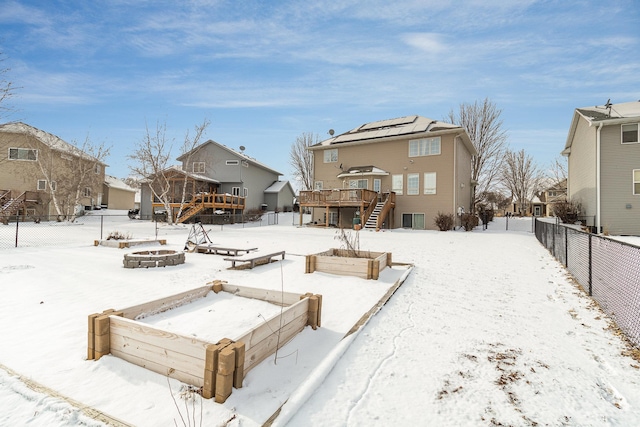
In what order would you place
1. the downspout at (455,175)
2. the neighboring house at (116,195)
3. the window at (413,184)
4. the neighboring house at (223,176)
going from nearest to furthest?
the downspout at (455,175) < the window at (413,184) < the neighboring house at (223,176) < the neighboring house at (116,195)

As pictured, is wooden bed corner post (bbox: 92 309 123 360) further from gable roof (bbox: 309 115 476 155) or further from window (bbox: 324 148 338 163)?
window (bbox: 324 148 338 163)

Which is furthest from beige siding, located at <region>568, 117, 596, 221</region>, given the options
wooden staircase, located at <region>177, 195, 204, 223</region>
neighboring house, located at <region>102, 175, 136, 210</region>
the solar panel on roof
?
neighboring house, located at <region>102, 175, 136, 210</region>

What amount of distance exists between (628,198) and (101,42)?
26872 mm

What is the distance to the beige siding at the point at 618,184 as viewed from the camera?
15141 mm

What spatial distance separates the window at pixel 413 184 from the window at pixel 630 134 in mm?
11173

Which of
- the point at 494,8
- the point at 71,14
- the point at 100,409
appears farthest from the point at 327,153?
the point at 100,409

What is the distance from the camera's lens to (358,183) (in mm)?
23594

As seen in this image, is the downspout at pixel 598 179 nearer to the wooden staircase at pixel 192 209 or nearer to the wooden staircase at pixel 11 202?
the wooden staircase at pixel 192 209

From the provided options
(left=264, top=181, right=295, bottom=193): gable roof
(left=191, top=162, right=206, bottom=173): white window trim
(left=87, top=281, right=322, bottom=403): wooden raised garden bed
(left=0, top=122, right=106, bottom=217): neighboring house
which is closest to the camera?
(left=87, top=281, right=322, bottom=403): wooden raised garden bed

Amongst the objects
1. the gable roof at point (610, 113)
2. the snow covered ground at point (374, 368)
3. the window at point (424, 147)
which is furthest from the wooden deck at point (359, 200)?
the snow covered ground at point (374, 368)

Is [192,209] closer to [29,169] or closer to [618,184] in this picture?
[29,169]

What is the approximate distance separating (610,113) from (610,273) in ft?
52.2

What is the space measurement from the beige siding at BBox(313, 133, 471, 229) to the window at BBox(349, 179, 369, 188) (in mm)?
292

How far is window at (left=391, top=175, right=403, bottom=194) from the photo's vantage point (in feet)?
74.3
